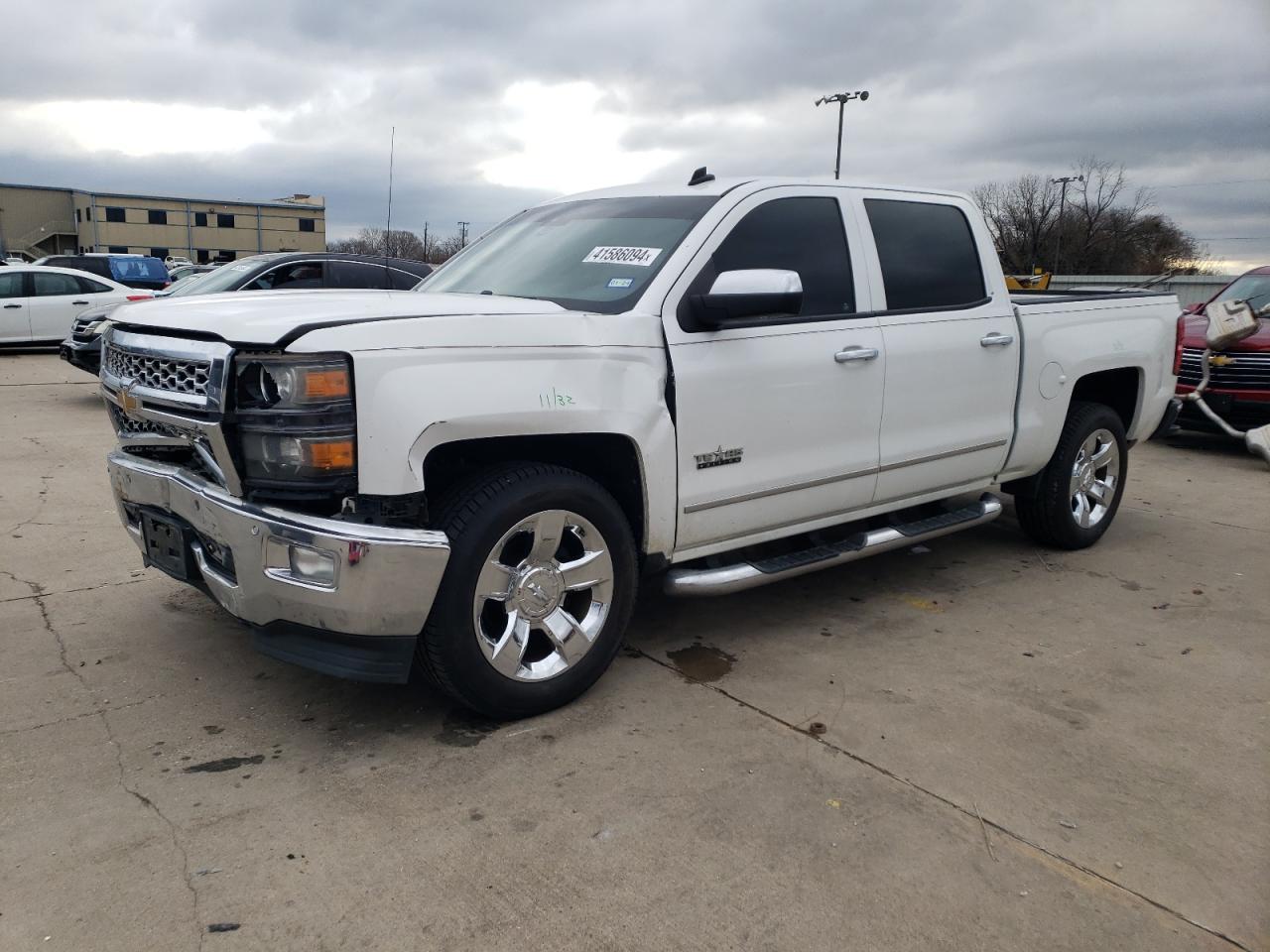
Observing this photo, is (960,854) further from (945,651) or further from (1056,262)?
(1056,262)

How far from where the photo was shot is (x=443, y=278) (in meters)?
4.62

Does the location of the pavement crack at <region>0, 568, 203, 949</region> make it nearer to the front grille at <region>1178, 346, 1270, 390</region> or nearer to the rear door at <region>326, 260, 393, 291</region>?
the rear door at <region>326, 260, 393, 291</region>

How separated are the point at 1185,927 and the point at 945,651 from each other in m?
1.80

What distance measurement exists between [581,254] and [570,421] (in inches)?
42.6

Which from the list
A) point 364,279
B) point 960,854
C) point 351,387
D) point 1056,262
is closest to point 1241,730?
point 960,854

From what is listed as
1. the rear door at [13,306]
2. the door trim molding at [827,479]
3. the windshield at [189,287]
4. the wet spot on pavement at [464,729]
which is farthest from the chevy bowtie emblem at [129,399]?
the rear door at [13,306]

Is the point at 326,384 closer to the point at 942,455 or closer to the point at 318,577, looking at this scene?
the point at 318,577

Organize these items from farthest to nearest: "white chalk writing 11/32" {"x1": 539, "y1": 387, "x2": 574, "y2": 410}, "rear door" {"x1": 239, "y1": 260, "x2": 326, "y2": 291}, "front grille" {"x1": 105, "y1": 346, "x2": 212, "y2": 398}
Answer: "rear door" {"x1": 239, "y1": 260, "x2": 326, "y2": 291} → "white chalk writing 11/32" {"x1": 539, "y1": 387, "x2": 574, "y2": 410} → "front grille" {"x1": 105, "y1": 346, "x2": 212, "y2": 398}

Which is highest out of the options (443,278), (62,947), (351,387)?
(443,278)

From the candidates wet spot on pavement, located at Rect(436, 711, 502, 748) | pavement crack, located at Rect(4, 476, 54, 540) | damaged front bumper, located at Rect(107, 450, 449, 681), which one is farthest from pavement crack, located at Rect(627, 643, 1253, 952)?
pavement crack, located at Rect(4, 476, 54, 540)

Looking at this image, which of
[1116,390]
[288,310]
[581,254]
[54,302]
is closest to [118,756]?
[288,310]

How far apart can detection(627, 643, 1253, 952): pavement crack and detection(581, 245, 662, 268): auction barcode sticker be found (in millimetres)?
1592

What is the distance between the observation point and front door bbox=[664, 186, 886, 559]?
3717mm

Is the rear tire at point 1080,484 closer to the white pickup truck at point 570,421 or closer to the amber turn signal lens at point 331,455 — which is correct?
the white pickup truck at point 570,421
